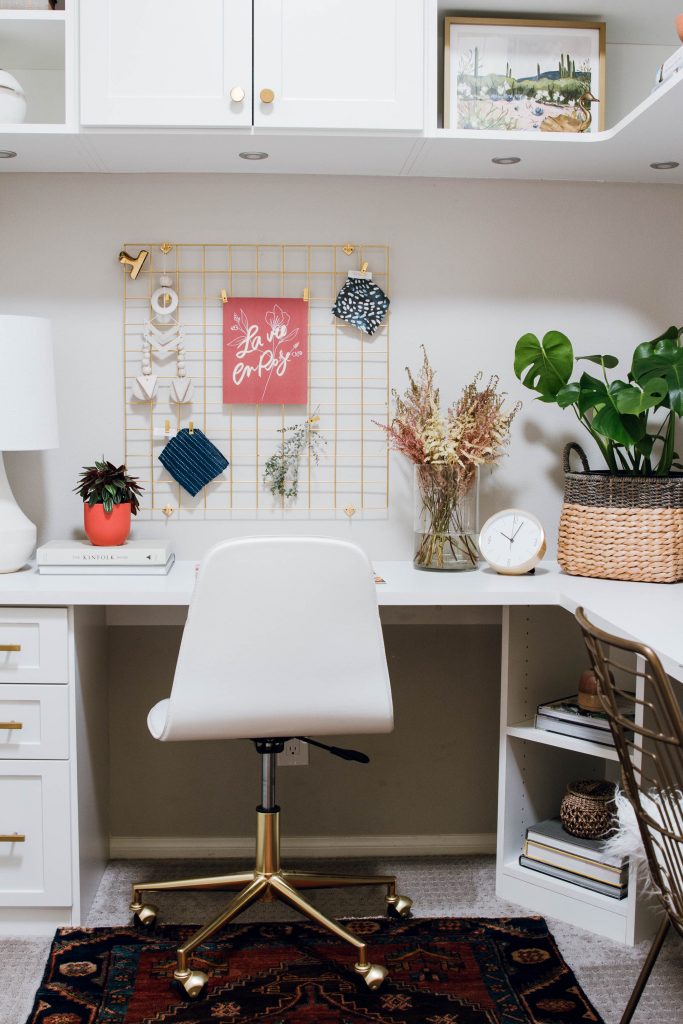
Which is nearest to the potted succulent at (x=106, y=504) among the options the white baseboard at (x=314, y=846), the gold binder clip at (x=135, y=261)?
the gold binder clip at (x=135, y=261)

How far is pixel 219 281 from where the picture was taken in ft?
8.47

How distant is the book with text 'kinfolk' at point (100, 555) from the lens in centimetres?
232

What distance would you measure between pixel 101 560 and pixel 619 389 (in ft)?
4.17

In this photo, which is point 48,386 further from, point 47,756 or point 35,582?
point 47,756

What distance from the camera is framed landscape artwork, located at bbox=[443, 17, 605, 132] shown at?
235 centimetres

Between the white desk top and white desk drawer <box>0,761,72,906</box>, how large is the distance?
1.26 ft

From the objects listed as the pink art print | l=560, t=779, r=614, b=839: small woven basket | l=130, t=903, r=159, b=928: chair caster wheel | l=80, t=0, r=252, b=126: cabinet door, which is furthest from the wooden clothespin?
l=130, t=903, r=159, b=928: chair caster wheel

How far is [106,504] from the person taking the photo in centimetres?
239

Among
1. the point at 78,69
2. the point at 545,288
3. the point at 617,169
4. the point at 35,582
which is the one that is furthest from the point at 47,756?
the point at 617,169

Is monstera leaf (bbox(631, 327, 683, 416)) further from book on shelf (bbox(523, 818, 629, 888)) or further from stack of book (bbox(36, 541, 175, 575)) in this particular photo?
stack of book (bbox(36, 541, 175, 575))

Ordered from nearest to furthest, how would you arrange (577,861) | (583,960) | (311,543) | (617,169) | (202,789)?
(311,543) → (583,960) → (577,861) → (617,169) → (202,789)

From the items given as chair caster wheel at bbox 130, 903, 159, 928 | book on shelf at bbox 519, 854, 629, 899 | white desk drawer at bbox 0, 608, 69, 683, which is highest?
white desk drawer at bbox 0, 608, 69, 683

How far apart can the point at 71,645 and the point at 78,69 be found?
49.3 inches

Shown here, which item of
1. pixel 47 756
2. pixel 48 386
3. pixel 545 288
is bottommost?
pixel 47 756
